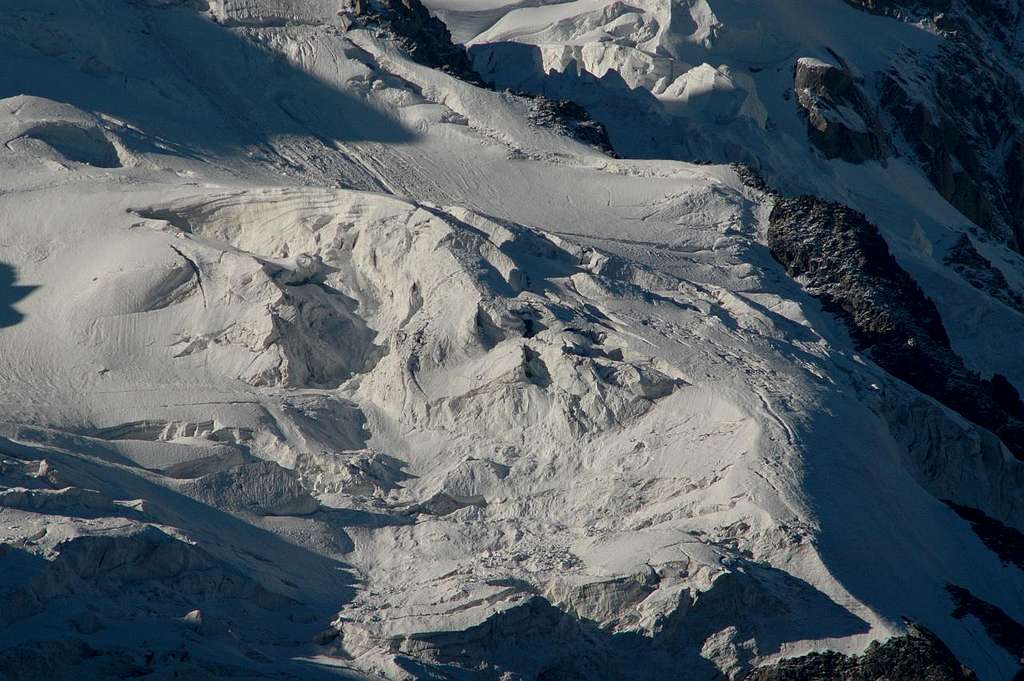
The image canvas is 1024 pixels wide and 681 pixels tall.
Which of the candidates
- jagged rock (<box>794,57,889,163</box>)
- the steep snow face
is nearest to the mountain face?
the steep snow face

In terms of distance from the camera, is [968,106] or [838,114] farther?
[968,106]

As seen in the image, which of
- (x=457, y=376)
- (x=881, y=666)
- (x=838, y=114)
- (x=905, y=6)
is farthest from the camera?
(x=905, y=6)

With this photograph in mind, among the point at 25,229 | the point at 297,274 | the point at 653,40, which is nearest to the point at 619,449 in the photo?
the point at 297,274

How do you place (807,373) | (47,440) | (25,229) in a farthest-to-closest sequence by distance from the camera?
(25,229), (807,373), (47,440)

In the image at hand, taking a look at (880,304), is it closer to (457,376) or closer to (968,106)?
(457,376)

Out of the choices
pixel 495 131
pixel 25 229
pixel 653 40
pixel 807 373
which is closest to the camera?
pixel 807 373

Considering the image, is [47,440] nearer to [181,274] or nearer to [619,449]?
[181,274]

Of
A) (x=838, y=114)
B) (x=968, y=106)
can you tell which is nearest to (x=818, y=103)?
(x=838, y=114)
